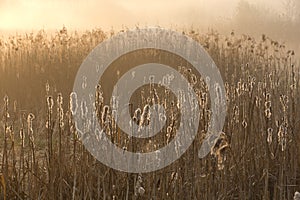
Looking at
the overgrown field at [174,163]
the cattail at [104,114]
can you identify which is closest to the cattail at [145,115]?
the overgrown field at [174,163]

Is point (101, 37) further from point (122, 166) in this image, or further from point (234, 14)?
point (234, 14)

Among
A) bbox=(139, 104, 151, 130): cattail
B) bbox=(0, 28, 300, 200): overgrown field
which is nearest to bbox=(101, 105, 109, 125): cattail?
bbox=(0, 28, 300, 200): overgrown field

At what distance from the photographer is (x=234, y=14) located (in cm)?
2136

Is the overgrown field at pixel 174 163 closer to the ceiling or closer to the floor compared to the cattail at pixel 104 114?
closer to the floor

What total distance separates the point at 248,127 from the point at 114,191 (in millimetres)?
695

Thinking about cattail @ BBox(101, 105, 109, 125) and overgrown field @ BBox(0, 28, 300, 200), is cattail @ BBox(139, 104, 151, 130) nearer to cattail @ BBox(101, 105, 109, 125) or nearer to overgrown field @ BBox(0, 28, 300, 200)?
overgrown field @ BBox(0, 28, 300, 200)

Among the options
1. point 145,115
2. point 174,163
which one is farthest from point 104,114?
point 174,163

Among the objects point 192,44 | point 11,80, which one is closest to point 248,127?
point 11,80

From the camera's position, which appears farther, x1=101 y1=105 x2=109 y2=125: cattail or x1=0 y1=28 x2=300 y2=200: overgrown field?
x1=0 y1=28 x2=300 y2=200: overgrown field

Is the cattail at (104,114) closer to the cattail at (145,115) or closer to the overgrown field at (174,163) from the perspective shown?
the overgrown field at (174,163)

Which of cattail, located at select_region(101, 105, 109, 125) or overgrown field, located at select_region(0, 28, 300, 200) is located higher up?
cattail, located at select_region(101, 105, 109, 125)

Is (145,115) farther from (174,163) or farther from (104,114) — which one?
(174,163)

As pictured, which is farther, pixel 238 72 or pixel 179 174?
pixel 238 72

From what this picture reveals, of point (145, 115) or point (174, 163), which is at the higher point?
point (145, 115)
